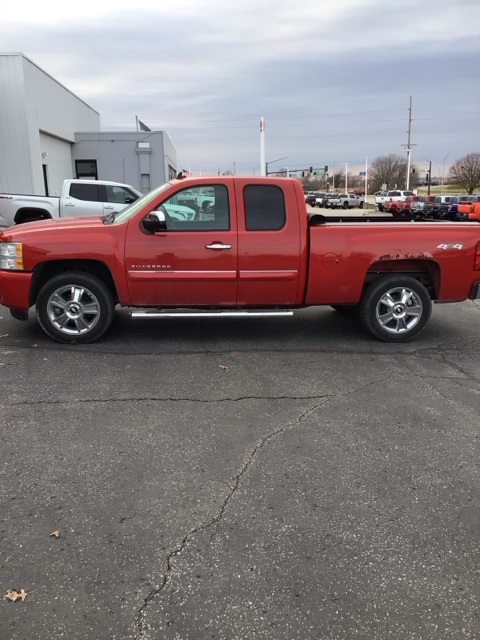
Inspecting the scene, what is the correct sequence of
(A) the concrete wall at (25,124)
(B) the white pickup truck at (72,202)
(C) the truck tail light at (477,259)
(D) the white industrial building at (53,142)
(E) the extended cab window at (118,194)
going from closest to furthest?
(C) the truck tail light at (477,259) → (B) the white pickup truck at (72,202) → (E) the extended cab window at (118,194) → (A) the concrete wall at (25,124) → (D) the white industrial building at (53,142)

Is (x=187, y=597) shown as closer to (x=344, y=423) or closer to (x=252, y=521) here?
(x=252, y=521)

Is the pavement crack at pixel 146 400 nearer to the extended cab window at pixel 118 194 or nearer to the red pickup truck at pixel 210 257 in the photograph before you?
the red pickup truck at pixel 210 257

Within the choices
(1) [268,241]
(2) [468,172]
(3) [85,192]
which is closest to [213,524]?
(1) [268,241]

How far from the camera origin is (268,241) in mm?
6164

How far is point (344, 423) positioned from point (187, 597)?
7.10 ft

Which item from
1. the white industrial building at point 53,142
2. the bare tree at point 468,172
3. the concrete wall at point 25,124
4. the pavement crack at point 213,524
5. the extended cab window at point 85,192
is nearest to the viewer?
the pavement crack at point 213,524

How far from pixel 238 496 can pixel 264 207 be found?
3.78m

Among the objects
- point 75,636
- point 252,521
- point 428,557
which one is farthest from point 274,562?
point 75,636

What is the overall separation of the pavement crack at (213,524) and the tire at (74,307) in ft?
9.32

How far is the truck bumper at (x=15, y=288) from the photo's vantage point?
6129 mm

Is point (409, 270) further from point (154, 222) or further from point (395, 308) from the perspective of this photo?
point (154, 222)

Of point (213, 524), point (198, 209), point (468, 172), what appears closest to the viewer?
point (213, 524)

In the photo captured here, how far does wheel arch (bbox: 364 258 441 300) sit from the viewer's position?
6.52m

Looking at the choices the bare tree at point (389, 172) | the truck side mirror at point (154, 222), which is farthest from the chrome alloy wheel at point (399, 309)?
the bare tree at point (389, 172)
